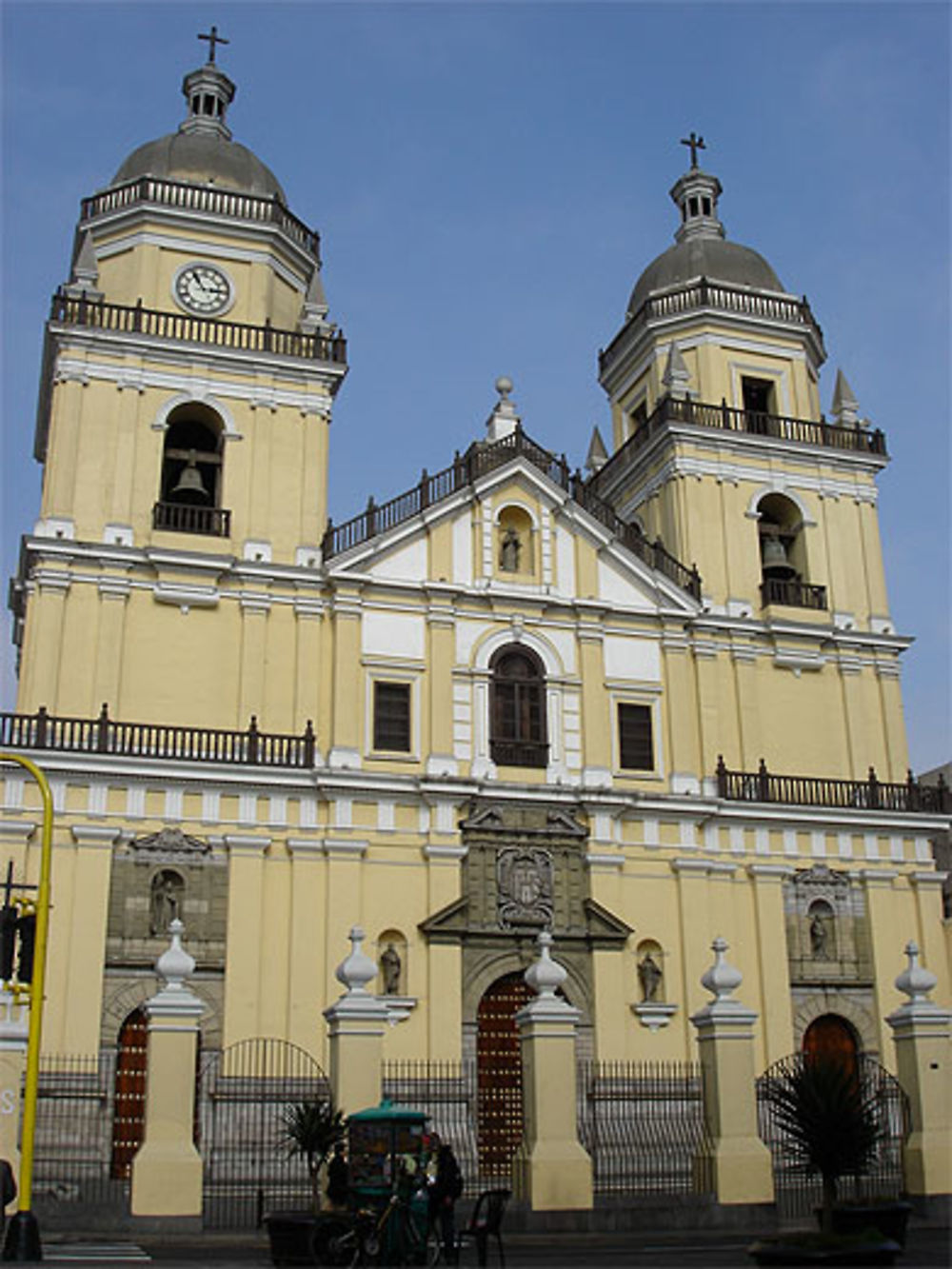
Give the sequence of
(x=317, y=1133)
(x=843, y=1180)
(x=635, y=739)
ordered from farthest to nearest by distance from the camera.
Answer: (x=635, y=739), (x=843, y=1180), (x=317, y=1133)

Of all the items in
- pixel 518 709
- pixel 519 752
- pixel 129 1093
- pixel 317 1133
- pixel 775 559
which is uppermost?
pixel 775 559

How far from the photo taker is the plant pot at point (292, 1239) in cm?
1402

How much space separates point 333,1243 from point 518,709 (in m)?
14.5

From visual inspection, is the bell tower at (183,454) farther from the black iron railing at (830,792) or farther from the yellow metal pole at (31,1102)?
the yellow metal pole at (31,1102)

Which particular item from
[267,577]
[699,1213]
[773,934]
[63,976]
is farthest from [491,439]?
[699,1213]

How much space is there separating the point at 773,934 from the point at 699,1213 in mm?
10270

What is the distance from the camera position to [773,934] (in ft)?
90.0

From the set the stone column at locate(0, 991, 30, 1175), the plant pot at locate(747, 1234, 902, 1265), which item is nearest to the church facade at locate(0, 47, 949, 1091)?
the stone column at locate(0, 991, 30, 1175)

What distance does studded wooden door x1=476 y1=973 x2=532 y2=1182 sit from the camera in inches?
958

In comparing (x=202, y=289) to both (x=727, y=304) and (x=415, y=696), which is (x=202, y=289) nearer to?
(x=415, y=696)

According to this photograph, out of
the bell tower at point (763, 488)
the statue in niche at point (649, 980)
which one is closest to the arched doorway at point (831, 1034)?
the statue in niche at point (649, 980)

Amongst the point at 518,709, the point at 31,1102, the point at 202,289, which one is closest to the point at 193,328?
the point at 202,289

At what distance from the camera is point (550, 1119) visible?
17.4 m

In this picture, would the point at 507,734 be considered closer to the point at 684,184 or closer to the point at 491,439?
the point at 491,439
